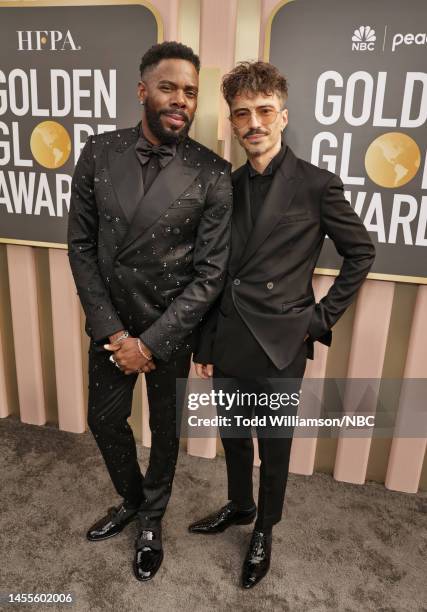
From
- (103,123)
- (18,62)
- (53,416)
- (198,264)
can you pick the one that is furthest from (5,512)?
(18,62)

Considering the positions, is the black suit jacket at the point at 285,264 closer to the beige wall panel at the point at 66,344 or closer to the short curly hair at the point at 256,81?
the short curly hair at the point at 256,81

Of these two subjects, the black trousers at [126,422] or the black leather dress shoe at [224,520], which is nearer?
the black trousers at [126,422]

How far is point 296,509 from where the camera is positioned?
8.22 ft

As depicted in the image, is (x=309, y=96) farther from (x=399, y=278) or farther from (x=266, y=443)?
(x=266, y=443)

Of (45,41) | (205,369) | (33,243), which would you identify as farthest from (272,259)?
(45,41)

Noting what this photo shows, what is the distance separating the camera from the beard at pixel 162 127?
176cm

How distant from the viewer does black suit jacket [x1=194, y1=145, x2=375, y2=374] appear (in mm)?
1812

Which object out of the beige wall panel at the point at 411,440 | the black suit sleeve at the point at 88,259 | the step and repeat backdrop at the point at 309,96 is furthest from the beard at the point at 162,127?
the beige wall panel at the point at 411,440

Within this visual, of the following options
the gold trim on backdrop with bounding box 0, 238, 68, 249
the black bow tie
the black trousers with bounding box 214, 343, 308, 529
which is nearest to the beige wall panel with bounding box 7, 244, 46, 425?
the gold trim on backdrop with bounding box 0, 238, 68, 249

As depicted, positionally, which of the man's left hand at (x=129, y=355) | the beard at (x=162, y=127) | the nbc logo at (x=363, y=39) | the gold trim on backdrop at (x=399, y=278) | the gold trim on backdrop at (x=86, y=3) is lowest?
the man's left hand at (x=129, y=355)

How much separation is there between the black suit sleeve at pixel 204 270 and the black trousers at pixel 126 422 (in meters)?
0.16

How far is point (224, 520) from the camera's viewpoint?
2318mm

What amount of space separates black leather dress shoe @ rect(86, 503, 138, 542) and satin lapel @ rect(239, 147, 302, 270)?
4.19ft

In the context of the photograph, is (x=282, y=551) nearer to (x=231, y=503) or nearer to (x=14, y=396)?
(x=231, y=503)
